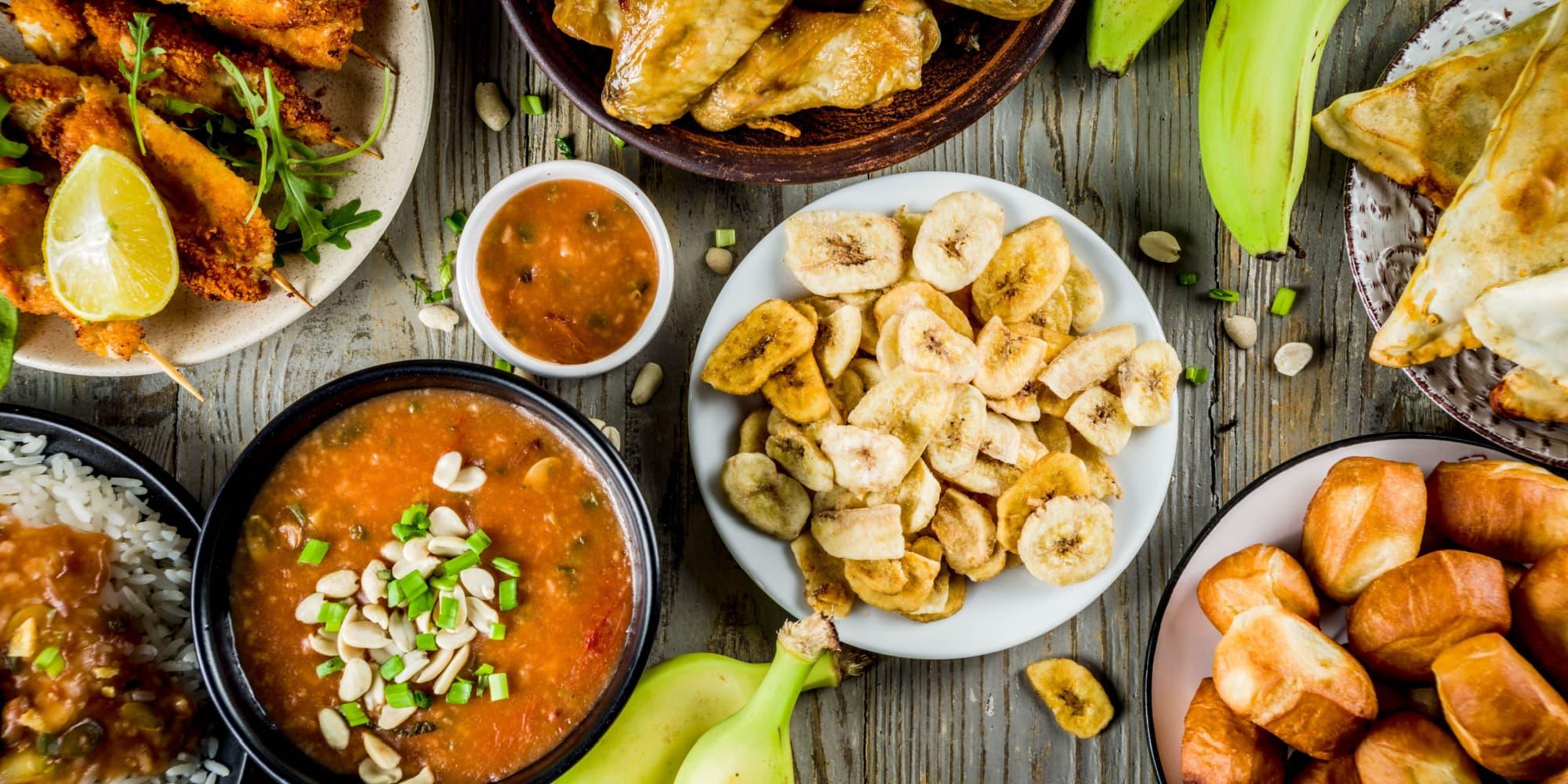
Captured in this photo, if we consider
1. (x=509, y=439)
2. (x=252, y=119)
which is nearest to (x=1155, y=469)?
(x=509, y=439)

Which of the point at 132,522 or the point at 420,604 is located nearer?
the point at 420,604

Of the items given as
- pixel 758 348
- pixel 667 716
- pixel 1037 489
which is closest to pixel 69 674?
pixel 667 716

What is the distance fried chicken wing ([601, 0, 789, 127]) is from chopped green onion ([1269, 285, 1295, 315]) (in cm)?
151

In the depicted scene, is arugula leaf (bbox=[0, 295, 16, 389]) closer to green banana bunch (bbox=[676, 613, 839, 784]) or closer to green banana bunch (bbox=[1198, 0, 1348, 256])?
green banana bunch (bbox=[676, 613, 839, 784])

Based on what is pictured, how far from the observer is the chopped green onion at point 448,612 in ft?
6.72

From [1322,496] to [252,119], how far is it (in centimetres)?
239

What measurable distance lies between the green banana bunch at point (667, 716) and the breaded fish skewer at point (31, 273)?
1.23 metres

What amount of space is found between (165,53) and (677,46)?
1.11 metres

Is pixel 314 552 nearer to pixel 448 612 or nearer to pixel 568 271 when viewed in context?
pixel 448 612

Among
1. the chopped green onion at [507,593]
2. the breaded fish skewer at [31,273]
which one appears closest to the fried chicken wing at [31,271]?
the breaded fish skewer at [31,273]

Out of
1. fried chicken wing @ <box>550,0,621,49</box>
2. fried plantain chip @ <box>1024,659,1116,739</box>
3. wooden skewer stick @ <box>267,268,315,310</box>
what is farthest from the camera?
fried plantain chip @ <box>1024,659,1116,739</box>

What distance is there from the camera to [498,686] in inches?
81.2

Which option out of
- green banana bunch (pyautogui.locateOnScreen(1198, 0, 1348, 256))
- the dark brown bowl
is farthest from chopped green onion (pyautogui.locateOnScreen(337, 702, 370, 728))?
green banana bunch (pyautogui.locateOnScreen(1198, 0, 1348, 256))

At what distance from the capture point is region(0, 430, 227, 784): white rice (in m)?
2.18
